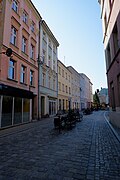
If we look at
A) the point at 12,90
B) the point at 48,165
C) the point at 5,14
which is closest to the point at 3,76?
the point at 12,90

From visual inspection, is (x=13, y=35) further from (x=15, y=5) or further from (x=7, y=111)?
(x=7, y=111)

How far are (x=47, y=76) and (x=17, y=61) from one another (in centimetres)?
866

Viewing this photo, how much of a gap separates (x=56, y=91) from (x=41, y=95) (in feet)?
22.3

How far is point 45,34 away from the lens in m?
22.3

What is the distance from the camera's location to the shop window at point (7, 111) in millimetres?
10688

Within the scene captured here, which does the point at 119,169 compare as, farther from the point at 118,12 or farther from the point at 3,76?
the point at 3,76

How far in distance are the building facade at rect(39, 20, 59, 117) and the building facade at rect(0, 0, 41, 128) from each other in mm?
1773

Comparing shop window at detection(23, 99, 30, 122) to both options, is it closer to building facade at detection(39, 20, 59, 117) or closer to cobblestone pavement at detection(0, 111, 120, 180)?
building facade at detection(39, 20, 59, 117)

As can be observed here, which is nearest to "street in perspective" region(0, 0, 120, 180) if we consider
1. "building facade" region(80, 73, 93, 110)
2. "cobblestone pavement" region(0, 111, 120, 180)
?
"cobblestone pavement" region(0, 111, 120, 180)

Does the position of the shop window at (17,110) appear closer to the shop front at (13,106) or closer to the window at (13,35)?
the shop front at (13,106)

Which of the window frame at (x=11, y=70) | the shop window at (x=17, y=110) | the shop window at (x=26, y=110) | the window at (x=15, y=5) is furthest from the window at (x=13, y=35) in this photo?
the shop window at (x=26, y=110)

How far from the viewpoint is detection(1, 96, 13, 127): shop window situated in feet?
35.1

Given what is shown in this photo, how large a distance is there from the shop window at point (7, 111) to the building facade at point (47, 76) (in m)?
7.06

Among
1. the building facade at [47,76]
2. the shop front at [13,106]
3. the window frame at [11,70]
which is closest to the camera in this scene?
the shop front at [13,106]
